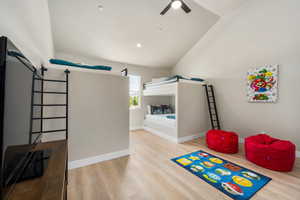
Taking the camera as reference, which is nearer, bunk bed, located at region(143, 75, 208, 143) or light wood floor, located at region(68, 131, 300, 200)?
light wood floor, located at region(68, 131, 300, 200)

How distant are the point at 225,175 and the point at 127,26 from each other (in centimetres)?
360

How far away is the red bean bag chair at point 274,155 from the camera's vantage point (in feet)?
6.33

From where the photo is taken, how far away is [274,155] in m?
1.97

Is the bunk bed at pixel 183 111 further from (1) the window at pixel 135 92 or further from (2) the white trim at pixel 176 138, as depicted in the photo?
(1) the window at pixel 135 92

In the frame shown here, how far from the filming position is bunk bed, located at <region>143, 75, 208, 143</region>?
128 inches

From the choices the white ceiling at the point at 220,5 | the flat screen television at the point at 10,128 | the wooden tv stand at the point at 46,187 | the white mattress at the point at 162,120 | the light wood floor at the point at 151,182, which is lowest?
the light wood floor at the point at 151,182

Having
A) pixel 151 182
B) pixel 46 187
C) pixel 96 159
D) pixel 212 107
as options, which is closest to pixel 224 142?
pixel 212 107

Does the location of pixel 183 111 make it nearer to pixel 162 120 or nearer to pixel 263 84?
pixel 162 120

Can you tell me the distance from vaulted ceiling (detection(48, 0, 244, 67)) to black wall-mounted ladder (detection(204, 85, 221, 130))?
1.67 meters

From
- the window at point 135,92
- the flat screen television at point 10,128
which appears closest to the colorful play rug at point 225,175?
the flat screen television at point 10,128

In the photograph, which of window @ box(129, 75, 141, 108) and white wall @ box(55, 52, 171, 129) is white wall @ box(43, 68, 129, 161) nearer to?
white wall @ box(55, 52, 171, 129)

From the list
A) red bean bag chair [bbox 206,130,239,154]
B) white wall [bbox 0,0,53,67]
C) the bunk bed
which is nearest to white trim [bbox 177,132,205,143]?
the bunk bed

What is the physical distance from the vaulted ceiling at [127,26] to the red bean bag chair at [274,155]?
125 inches

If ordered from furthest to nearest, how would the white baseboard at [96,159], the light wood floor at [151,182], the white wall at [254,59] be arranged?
the white wall at [254,59] < the white baseboard at [96,159] < the light wood floor at [151,182]
